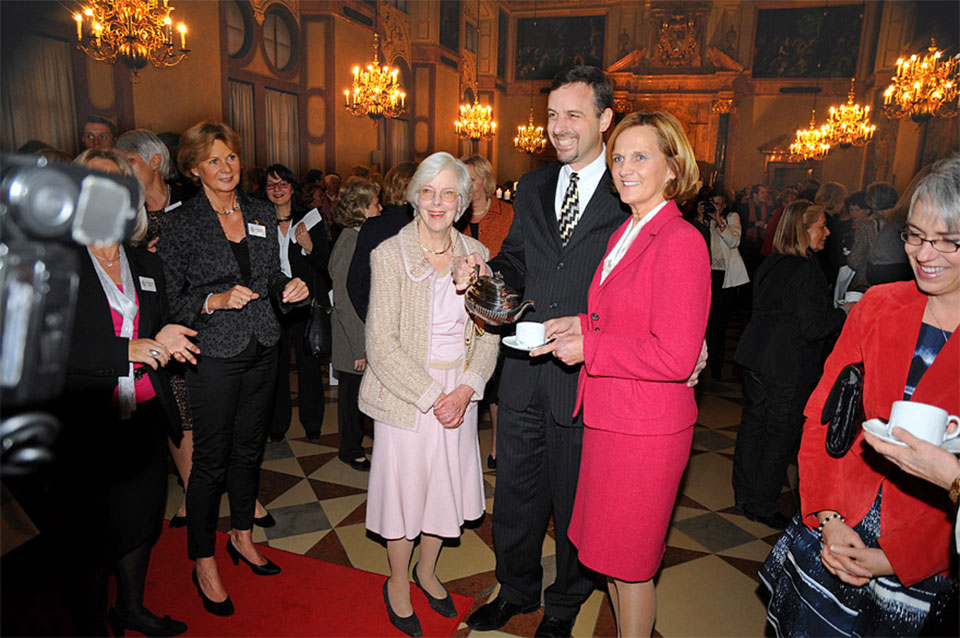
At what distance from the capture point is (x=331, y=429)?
4.46m

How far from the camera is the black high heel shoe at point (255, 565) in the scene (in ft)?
8.45

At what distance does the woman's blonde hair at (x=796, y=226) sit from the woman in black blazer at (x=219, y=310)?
2.32m

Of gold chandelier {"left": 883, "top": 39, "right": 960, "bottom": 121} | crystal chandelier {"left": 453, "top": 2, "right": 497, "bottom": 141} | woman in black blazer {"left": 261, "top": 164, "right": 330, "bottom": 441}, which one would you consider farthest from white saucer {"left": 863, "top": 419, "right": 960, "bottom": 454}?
crystal chandelier {"left": 453, "top": 2, "right": 497, "bottom": 141}

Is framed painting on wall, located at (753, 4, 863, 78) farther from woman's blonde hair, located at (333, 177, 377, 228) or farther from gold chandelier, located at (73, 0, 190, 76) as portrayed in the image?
woman's blonde hair, located at (333, 177, 377, 228)

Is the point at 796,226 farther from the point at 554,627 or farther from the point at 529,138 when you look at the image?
the point at 529,138

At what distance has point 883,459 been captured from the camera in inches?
56.9

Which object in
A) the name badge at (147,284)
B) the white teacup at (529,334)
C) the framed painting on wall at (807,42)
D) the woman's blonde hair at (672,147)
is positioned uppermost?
the framed painting on wall at (807,42)

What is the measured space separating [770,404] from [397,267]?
7.02 ft

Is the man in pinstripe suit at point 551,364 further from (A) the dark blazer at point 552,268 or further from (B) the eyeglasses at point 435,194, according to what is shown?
(B) the eyeglasses at point 435,194

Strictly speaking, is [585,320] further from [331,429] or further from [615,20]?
[615,20]

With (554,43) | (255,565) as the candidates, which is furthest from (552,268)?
(554,43)

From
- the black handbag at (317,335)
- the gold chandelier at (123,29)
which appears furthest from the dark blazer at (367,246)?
the gold chandelier at (123,29)

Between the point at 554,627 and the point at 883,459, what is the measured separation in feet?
4.46

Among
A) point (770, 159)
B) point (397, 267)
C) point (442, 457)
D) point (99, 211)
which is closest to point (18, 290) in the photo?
point (99, 211)
